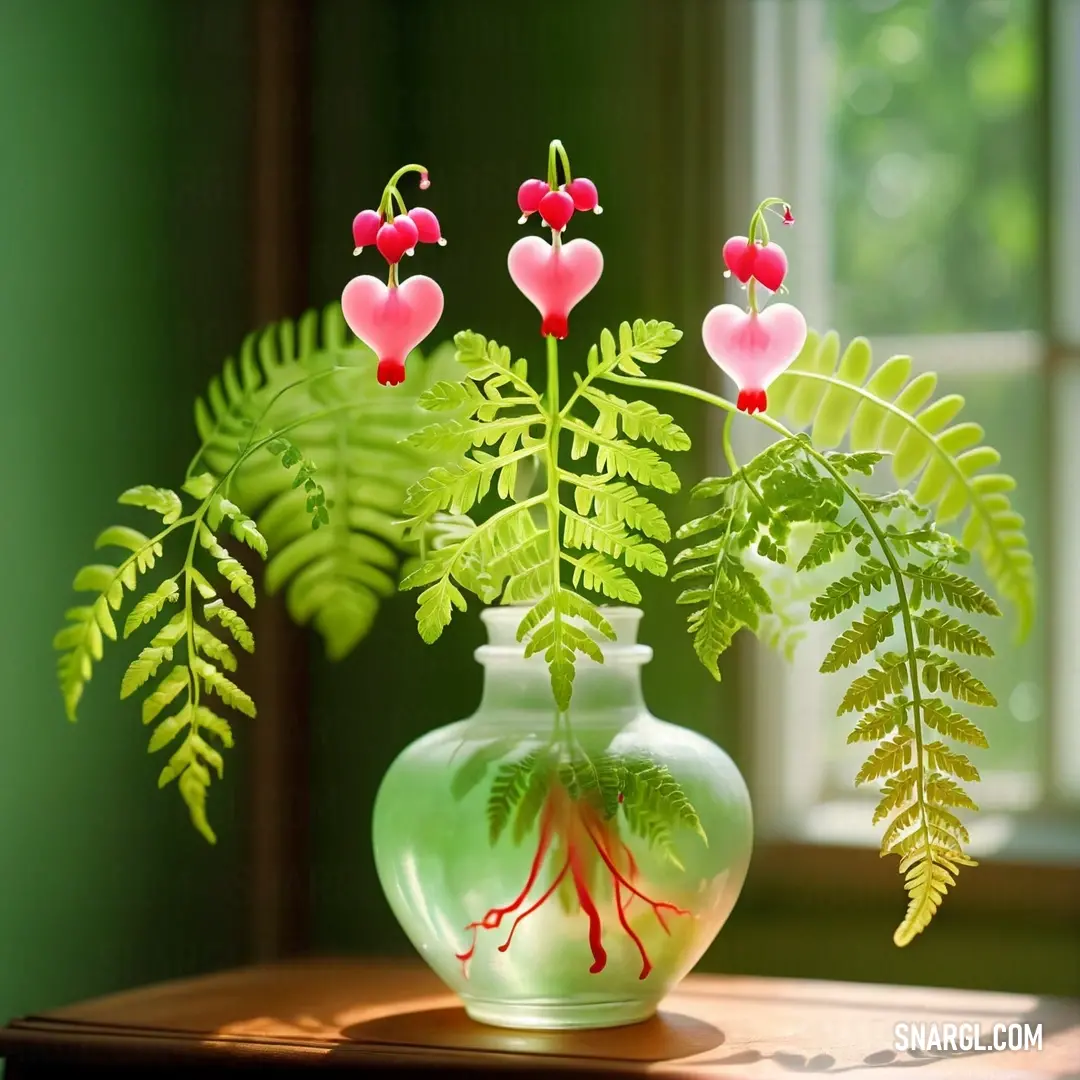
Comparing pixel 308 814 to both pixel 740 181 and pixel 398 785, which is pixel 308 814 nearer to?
pixel 398 785

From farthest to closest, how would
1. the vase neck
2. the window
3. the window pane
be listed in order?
the window pane → the window → the vase neck

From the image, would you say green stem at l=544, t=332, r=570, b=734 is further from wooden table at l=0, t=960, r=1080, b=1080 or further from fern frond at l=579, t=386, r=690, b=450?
wooden table at l=0, t=960, r=1080, b=1080

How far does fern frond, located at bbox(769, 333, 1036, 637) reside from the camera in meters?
1.17

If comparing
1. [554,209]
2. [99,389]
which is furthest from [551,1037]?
[99,389]

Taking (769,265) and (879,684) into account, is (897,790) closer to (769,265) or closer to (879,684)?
(879,684)

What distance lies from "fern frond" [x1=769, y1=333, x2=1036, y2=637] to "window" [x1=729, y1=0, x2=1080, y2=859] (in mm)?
438

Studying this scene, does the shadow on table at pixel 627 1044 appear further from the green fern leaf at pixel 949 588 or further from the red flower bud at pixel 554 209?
the red flower bud at pixel 554 209

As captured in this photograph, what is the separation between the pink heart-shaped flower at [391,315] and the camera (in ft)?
3.38

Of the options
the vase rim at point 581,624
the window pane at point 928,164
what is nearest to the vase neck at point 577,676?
the vase rim at point 581,624

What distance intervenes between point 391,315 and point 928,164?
976 mm

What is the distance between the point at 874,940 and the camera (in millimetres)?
1598

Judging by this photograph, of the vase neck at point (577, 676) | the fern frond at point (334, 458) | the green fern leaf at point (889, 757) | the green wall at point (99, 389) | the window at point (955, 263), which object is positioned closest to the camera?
the green fern leaf at point (889, 757)

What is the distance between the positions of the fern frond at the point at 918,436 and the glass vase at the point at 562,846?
24 cm

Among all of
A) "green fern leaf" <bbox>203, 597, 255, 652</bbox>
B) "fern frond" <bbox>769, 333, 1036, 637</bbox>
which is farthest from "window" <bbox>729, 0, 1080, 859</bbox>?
"green fern leaf" <bbox>203, 597, 255, 652</bbox>
